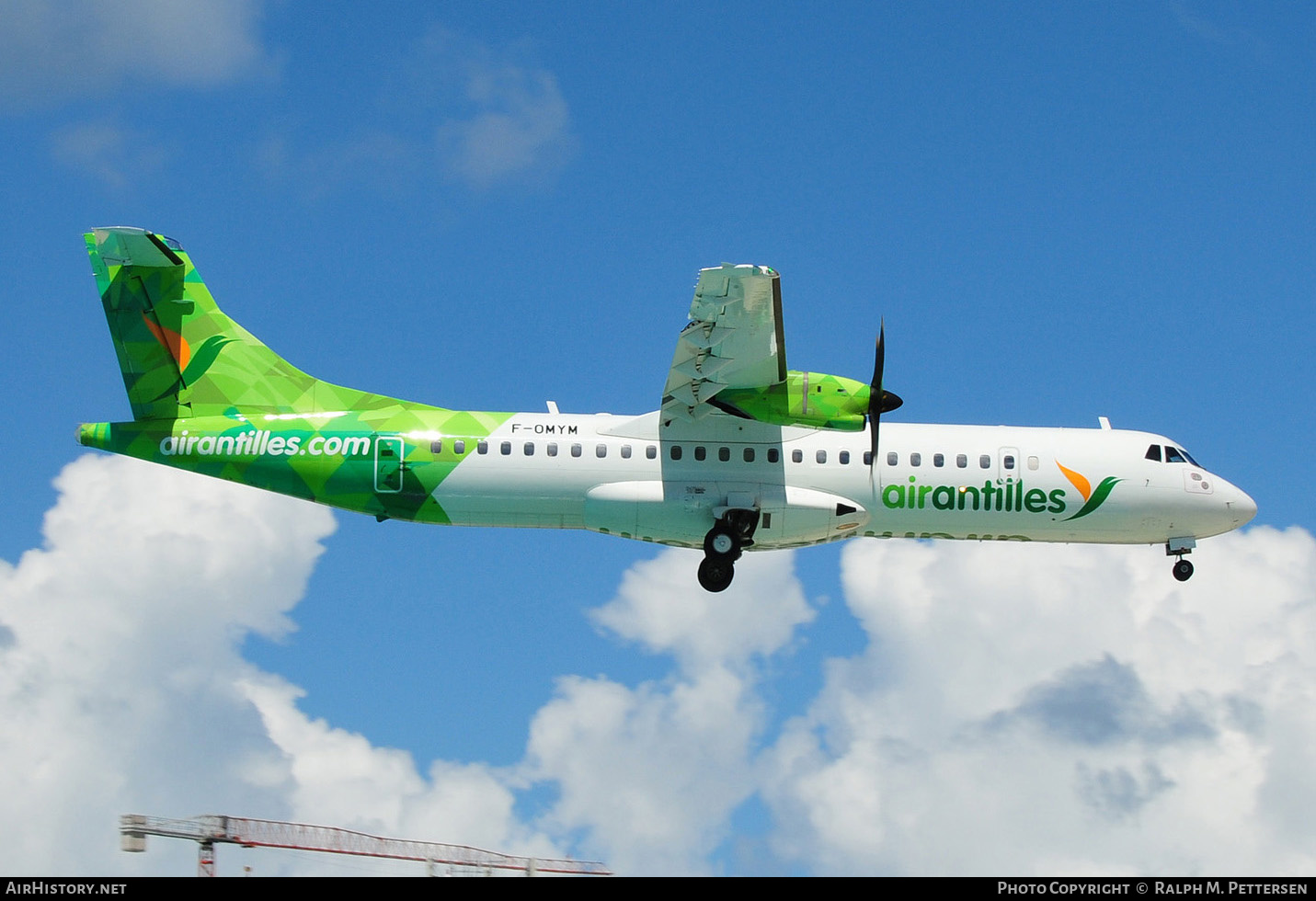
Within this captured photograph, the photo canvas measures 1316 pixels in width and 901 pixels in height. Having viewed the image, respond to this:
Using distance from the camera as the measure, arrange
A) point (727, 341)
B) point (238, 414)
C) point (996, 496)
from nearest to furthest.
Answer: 1. point (727, 341)
2. point (238, 414)
3. point (996, 496)

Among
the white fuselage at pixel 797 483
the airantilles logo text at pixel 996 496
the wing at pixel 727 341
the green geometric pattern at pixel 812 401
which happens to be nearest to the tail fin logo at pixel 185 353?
the white fuselage at pixel 797 483

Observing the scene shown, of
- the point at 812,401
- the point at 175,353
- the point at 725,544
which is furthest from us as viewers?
the point at 175,353

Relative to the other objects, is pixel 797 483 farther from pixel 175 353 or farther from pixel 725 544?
pixel 175 353

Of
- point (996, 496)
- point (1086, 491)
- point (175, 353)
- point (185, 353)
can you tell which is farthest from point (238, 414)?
point (1086, 491)

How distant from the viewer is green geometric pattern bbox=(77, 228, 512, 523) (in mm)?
29812

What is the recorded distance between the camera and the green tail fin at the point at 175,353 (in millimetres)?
30719

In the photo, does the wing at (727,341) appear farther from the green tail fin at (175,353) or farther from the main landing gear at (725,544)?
the green tail fin at (175,353)

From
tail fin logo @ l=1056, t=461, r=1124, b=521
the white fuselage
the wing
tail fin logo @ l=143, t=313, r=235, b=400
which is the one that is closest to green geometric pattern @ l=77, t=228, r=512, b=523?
tail fin logo @ l=143, t=313, r=235, b=400

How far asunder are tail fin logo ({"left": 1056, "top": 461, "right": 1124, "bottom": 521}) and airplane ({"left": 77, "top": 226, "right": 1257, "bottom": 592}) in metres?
0.05

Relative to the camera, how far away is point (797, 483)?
30.4 m

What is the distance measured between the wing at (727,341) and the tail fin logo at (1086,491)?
734 centimetres

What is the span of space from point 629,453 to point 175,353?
1040 cm
